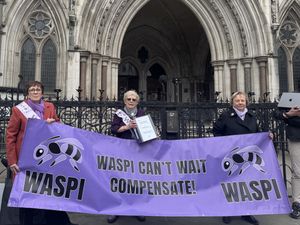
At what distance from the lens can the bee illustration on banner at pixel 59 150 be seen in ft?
11.9

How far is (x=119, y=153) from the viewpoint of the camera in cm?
396

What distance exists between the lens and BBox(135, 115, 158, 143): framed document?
3926 millimetres

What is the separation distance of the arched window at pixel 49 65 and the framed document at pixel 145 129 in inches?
421

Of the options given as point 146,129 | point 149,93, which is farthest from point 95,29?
point 146,129

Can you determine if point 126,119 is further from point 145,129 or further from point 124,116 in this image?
point 145,129

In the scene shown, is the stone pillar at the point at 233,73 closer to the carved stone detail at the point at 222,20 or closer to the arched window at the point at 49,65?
the carved stone detail at the point at 222,20

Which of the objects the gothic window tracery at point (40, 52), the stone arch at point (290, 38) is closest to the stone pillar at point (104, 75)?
the gothic window tracery at point (40, 52)

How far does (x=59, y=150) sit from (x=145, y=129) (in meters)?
1.09

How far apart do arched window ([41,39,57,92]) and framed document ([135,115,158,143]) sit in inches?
421

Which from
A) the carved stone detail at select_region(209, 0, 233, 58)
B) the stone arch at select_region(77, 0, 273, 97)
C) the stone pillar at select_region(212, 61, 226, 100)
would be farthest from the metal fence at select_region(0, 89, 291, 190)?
the carved stone detail at select_region(209, 0, 233, 58)

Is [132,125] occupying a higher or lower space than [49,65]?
lower

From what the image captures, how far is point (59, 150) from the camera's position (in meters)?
3.71

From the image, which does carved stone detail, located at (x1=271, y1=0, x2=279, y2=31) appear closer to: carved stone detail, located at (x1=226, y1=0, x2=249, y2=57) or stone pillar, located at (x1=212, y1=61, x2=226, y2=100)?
carved stone detail, located at (x1=226, y1=0, x2=249, y2=57)

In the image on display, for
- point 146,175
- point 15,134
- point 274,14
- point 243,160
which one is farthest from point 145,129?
point 274,14
